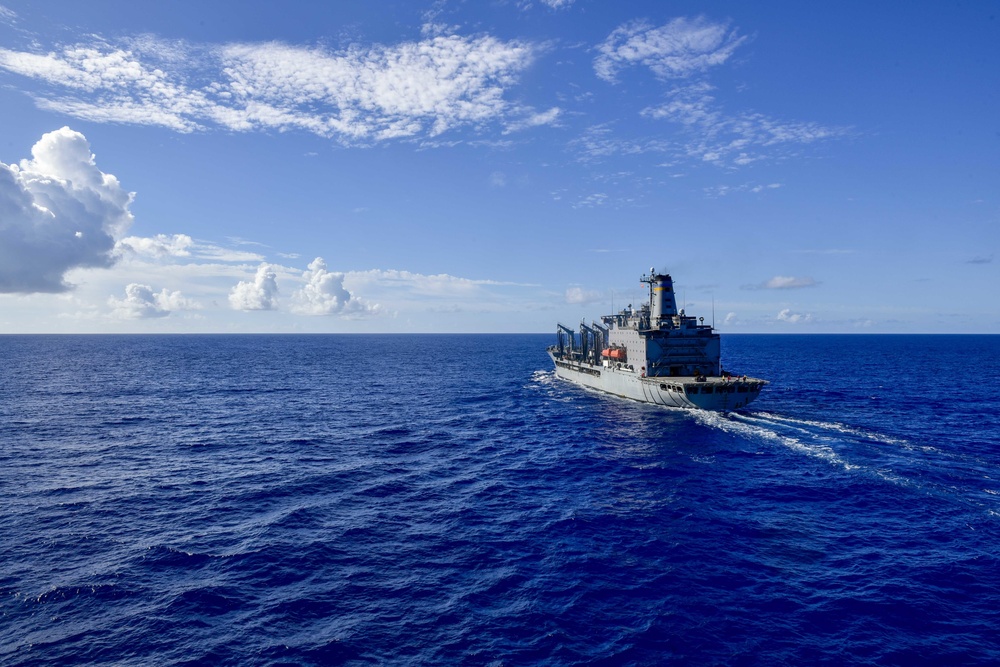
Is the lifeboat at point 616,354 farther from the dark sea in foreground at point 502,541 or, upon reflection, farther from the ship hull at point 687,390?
the dark sea in foreground at point 502,541

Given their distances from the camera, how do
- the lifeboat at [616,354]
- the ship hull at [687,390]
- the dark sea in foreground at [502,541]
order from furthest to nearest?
the lifeboat at [616,354] < the ship hull at [687,390] < the dark sea in foreground at [502,541]

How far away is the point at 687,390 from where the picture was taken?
73.6 m

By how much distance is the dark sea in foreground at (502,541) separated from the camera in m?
23.4

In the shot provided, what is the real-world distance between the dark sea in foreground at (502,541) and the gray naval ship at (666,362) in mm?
4669

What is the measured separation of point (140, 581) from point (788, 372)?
147184mm

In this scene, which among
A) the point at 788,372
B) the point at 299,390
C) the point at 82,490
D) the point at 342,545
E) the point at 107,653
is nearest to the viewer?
the point at 107,653

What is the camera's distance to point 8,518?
36531mm

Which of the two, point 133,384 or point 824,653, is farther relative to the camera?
point 133,384

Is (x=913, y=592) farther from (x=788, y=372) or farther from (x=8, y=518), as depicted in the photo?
(x=788, y=372)

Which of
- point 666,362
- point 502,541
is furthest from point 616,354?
point 502,541

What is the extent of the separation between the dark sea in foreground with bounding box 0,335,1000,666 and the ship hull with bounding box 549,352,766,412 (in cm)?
318

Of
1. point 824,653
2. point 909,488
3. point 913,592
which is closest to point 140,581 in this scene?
point 824,653

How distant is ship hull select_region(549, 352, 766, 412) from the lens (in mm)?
72688

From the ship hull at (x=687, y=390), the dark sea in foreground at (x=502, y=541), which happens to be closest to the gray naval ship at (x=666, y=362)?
the ship hull at (x=687, y=390)
